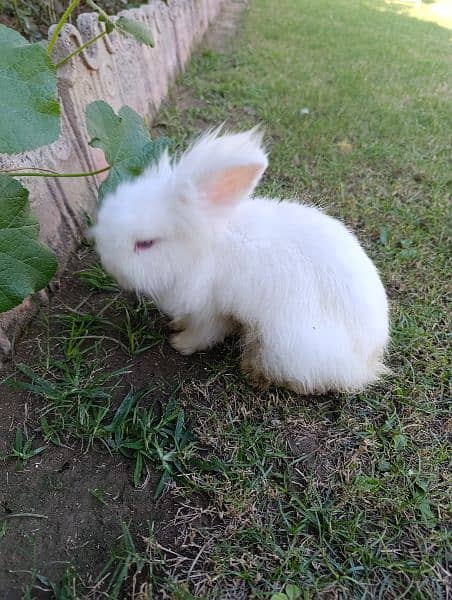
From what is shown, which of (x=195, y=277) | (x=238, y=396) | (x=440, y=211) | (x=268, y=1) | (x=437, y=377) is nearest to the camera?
(x=195, y=277)

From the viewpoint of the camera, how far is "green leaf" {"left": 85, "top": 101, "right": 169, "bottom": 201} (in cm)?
196

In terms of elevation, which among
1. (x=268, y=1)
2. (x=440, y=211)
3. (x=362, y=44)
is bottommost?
(x=268, y=1)

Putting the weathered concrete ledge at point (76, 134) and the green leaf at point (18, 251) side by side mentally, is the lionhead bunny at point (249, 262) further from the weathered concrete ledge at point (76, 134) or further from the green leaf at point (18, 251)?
the weathered concrete ledge at point (76, 134)

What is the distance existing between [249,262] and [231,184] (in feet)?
1.06

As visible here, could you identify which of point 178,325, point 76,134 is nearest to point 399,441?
point 178,325

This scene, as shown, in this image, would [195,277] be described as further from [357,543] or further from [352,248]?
[357,543]

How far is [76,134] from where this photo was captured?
262cm

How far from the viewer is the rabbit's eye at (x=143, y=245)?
1.81 metres

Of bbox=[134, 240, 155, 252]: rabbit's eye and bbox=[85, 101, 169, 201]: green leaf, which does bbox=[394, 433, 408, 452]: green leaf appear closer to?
bbox=[134, 240, 155, 252]: rabbit's eye

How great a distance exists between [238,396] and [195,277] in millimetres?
602

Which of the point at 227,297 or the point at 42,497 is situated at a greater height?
the point at 227,297

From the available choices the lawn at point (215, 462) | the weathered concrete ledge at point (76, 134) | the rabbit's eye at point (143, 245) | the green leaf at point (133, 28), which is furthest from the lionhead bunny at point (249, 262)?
the weathered concrete ledge at point (76, 134)

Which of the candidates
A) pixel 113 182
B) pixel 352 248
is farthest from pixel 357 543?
pixel 113 182

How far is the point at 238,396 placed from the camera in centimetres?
215
